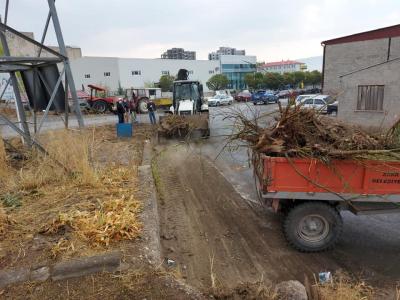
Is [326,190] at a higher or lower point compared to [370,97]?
lower

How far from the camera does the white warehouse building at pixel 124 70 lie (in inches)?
2330

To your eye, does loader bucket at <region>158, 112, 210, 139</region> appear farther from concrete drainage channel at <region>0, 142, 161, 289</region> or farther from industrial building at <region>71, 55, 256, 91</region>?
industrial building at <region>71, 55, 256, 91</region>

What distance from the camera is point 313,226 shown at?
507 centimetres

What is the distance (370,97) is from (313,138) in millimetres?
14381

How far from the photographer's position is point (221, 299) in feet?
11.8

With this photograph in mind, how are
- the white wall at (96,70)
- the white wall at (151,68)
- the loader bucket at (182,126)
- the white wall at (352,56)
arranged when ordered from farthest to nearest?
the white wall at (151,68), the white wall at (96,70), the white wall at (352,56), the loader bucket at (182,126)

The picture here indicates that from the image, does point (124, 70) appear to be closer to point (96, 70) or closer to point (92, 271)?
point (96, 70)

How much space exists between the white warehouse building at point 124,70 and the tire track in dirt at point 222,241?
5093 centimetres

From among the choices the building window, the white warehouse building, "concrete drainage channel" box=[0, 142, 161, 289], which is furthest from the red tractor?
"concrete drainage channel" box=[0, 142, 161, 289]

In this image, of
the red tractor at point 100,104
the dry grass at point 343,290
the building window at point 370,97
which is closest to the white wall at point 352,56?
the building window at point 370,97

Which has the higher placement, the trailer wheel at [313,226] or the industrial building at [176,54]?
the industrial building at [176,54]

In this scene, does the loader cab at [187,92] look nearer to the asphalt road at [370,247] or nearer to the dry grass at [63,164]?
the dry grass at [63,164]

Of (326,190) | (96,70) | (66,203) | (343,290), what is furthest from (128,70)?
(343,290)

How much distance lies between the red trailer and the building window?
1390 centimetres
